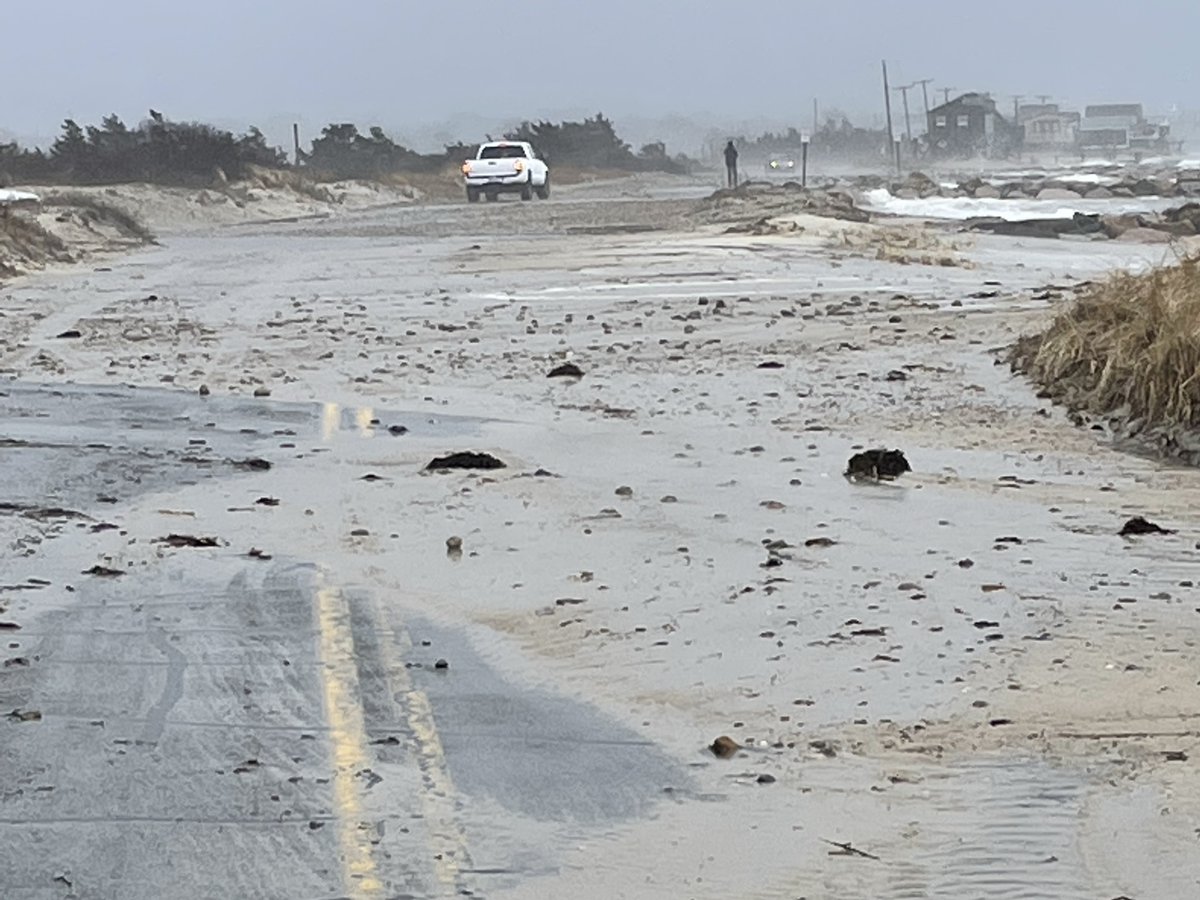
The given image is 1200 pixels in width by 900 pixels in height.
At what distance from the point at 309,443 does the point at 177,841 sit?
282 inches

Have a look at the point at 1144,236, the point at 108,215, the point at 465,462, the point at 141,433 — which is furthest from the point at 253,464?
the point at 108,215

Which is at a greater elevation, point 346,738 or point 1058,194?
point 346,738

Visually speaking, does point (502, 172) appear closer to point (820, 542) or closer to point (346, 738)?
point (820, 542)

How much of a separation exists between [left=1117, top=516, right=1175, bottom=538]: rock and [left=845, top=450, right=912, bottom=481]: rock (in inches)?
65.8

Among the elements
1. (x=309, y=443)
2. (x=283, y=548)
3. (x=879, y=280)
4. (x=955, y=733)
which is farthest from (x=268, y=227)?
(x=955, y=733)

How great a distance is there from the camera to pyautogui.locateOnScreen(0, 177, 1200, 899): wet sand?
17.8 feet

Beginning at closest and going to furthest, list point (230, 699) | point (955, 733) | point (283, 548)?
1. point (955, 733)
2. point (230, 699)
3. point (283, 548)

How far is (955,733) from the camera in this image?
6309mm

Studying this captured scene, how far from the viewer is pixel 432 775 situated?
5.90m

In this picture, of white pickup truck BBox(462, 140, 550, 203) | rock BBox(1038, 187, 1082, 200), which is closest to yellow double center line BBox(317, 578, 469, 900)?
white pickup truck BBox(462, 140, 550, 203)

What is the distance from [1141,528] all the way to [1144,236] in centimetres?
2842

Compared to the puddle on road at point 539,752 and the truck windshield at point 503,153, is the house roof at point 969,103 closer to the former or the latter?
the truck windshield at point 503,153

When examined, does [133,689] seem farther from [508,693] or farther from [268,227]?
[268,227]

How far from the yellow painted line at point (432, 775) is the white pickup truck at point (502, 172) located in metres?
55.6
